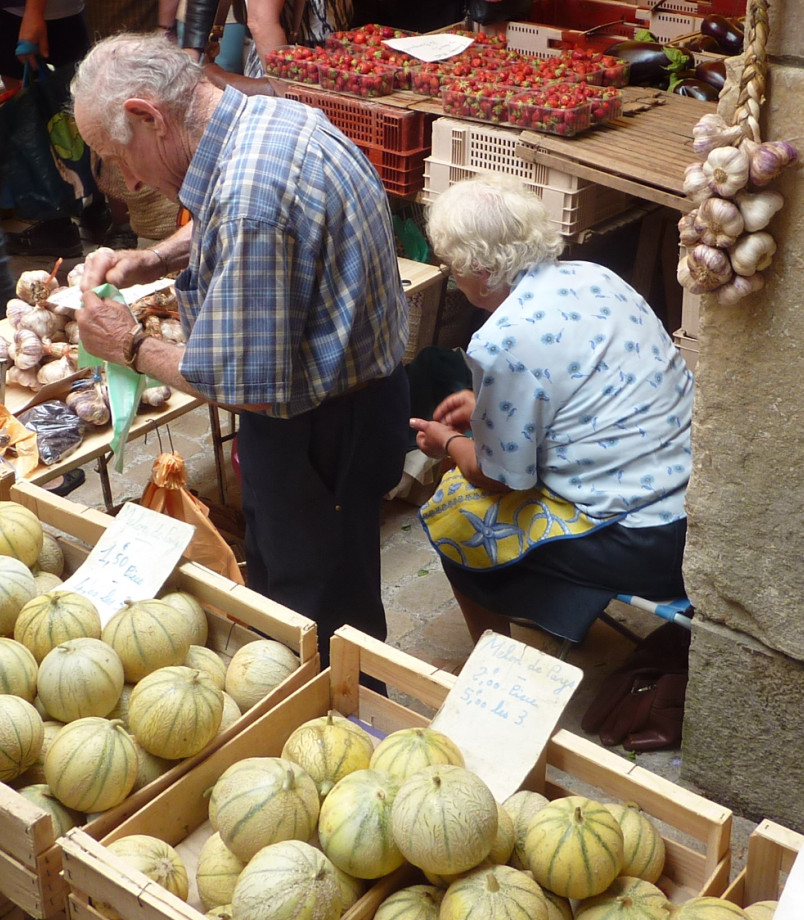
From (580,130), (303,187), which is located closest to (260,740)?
(303,187)

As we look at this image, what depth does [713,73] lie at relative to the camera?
171 inches

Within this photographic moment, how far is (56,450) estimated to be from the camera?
9.97 feet

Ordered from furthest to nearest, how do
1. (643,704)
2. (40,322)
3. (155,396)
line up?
(40,322)
(155,396)
(643,704)

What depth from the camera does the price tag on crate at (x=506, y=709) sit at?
166cm

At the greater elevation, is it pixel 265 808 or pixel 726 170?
pixel 726 170

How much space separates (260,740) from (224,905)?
347 millimetres

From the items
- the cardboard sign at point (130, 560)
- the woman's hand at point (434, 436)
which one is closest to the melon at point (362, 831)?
the cardboard sign at point (130, 560)

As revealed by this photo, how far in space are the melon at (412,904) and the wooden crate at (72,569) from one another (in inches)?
17.8

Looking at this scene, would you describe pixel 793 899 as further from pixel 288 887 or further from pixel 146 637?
pixel 146 637

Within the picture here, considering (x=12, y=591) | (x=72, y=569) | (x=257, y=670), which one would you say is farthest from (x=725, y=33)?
(x=12, y=591)

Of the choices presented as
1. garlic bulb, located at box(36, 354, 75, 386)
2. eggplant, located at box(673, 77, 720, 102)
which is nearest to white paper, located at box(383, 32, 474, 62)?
eggplant, located at box(673, 77, 720, 102)

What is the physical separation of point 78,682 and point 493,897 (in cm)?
77

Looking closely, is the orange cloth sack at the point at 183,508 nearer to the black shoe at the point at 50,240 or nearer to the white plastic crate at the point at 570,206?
the white plastic crate at the point at 570,206

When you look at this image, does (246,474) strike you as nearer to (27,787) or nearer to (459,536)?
(459,536)
